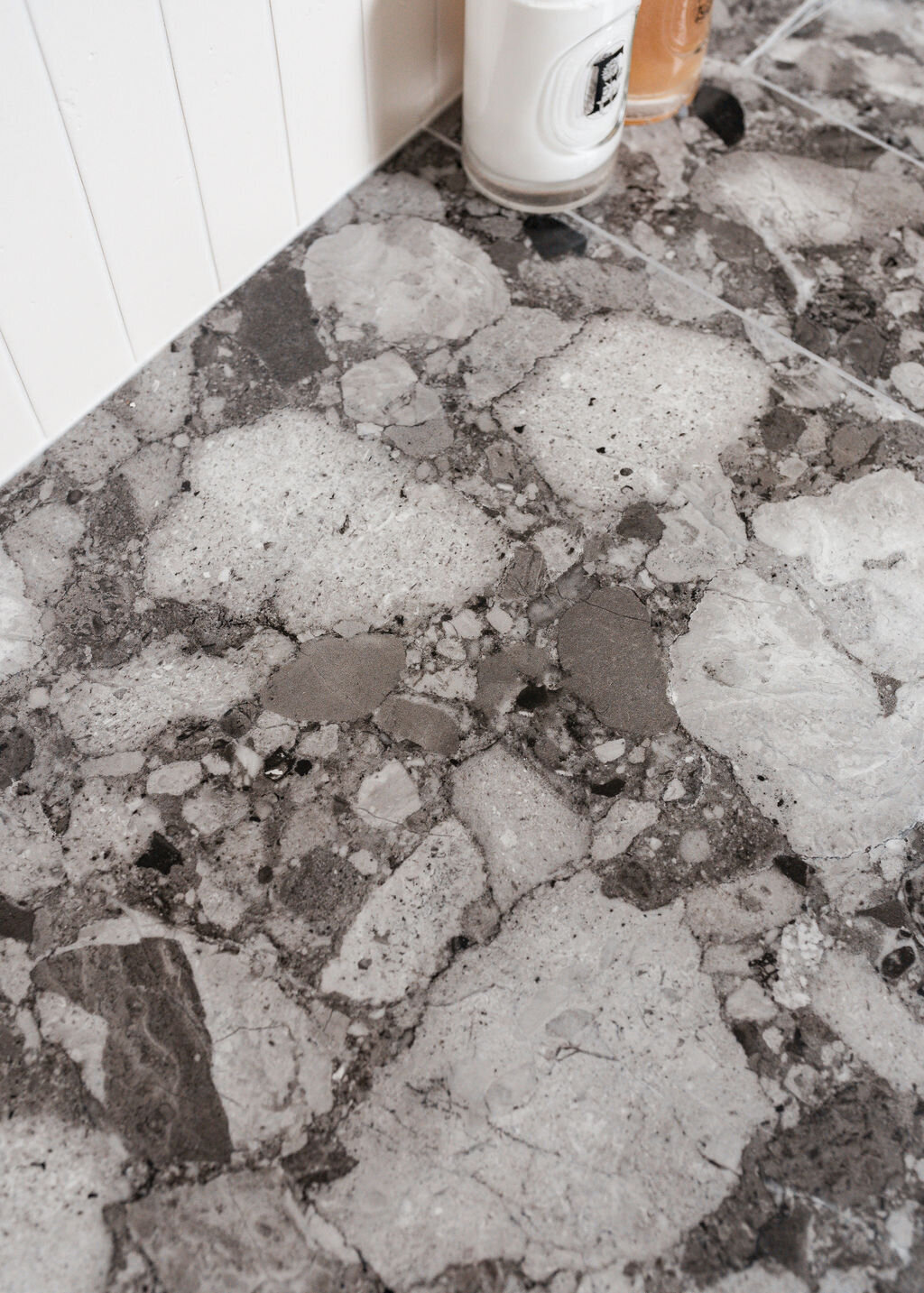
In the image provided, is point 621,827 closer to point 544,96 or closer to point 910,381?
point 910,381

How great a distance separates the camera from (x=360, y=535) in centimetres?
103

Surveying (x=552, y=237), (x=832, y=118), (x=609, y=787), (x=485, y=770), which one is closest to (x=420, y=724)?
(x=485, y=770)

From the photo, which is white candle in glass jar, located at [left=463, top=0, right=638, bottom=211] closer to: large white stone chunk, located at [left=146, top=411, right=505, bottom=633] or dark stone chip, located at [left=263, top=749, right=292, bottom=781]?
large white stone chunk, located at [left=146, top=411, right=505, bottom=633]

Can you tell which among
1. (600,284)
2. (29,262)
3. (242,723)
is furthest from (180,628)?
(600,284)

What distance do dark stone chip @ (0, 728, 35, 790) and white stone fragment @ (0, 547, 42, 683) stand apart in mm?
57

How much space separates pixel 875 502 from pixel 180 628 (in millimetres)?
694

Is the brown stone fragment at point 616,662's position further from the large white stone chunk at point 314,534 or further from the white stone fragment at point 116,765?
the white stone fragment at point 116,765

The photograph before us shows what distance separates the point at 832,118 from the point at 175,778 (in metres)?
1.15

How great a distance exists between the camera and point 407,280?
1186 mm

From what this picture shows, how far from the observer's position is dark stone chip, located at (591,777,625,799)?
35.4 inches

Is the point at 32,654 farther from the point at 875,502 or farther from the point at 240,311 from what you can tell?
the point at 875,502

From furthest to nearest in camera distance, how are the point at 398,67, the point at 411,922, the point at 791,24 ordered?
the point at 791,24 → the point at 398,67 → the point at 411,922

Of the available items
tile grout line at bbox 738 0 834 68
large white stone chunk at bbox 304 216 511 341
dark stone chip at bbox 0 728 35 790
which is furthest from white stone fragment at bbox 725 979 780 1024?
tile grout line at bbox 738 0 834 68

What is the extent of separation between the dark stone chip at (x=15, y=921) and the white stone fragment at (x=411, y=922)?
0.78ft
